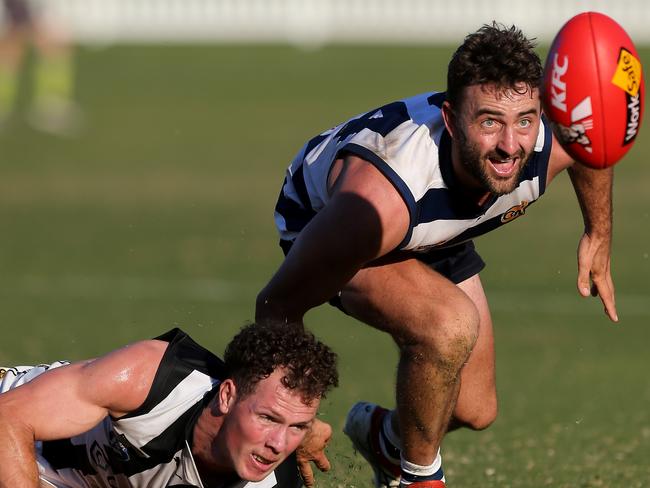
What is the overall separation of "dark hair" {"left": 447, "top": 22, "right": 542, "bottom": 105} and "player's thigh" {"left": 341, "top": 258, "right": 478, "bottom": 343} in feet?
2.54

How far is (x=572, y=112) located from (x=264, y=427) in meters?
1.56

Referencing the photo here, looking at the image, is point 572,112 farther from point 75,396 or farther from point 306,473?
point 75,396

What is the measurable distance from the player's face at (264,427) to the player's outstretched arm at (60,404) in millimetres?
377

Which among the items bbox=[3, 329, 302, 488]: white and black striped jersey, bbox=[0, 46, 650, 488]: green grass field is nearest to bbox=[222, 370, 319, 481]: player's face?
bbox=[3, 329, 302, 488]: white and black striped jersey

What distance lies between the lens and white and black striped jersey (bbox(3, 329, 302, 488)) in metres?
4.88

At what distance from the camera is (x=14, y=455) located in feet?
14.9

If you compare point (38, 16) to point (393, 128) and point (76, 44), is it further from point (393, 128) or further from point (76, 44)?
point (393, 128)

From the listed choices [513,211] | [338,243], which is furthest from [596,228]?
[338,243]

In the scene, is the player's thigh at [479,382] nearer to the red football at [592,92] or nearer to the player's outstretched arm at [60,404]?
the red football at [592,92]

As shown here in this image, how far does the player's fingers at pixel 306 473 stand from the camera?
17.3 ft

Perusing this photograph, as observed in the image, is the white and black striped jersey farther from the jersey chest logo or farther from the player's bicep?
the jersey chest logo

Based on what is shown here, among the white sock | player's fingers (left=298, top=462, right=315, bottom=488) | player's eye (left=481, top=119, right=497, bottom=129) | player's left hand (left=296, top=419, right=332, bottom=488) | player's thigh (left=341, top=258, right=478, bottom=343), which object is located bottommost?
the white sock

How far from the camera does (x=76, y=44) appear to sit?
29016mm

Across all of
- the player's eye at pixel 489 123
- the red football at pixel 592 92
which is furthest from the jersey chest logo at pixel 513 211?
the red football at pixel 592 92
